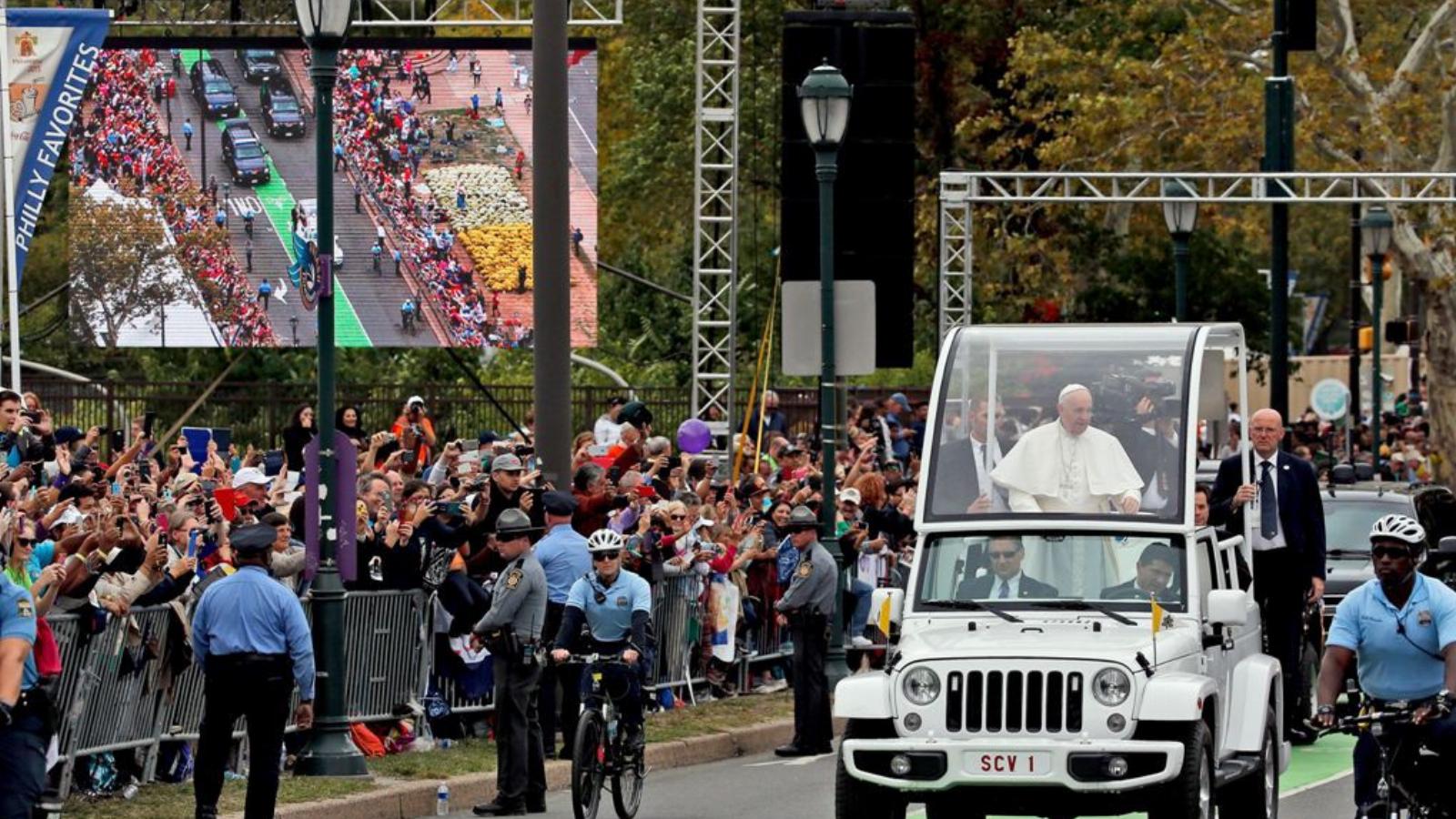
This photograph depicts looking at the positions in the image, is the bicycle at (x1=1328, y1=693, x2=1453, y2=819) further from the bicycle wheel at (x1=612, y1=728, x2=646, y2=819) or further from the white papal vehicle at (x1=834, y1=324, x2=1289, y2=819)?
the bicycle wheel at (x1=612, y1=728, x2=646, y2=819)

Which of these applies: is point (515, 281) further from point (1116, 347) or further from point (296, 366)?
point (1116, 347)

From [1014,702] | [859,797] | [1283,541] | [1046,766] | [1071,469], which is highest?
[1071,469]

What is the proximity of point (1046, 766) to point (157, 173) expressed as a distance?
79.4 ft

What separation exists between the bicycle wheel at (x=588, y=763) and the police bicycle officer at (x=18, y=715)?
529 centimetres

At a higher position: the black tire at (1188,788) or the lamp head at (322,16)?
the lamp head at (322,16)

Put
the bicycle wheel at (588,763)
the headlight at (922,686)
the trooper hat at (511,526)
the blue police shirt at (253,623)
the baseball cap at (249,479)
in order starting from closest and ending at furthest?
1. the headlight at (922,686)
2. the blue police shirt at (253,623)
3. the bicycle wheel at (588,763)
4. the trooper hat at (511,526)
5. the baseball cap at (249,479)

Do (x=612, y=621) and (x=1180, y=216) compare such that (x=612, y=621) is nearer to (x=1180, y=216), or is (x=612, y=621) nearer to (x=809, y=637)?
(x=809, y=637)

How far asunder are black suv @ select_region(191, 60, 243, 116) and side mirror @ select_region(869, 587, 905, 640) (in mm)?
22753

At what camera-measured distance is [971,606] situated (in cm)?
1395

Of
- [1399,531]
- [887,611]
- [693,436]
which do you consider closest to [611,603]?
[887,611]

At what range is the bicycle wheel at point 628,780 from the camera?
53.4 ft

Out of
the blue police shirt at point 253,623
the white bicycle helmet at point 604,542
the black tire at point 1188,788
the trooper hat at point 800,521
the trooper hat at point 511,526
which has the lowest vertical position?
the black tire at point 1188,788

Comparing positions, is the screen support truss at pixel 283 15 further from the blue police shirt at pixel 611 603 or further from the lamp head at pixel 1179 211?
the blue police shirt at pixel 611 603

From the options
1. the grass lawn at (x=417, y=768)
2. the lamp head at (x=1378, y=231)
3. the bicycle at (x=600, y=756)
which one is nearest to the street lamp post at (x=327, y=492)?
the grass lawn at (x=417, y=768)
